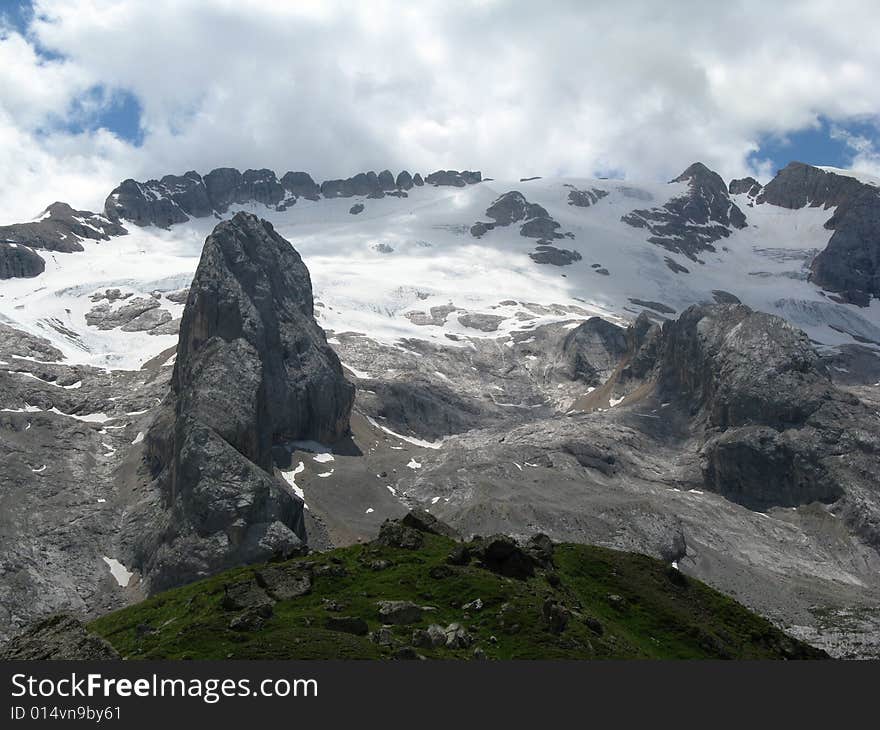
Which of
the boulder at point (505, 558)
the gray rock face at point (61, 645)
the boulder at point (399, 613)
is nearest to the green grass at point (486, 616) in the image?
the boulder at point (399, 613)

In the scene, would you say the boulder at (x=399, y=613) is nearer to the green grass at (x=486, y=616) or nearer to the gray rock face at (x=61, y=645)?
the green grass at (x=486, y=616)

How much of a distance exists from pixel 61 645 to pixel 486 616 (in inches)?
928

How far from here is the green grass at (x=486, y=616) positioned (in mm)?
56812

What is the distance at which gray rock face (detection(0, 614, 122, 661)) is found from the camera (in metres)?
50.2

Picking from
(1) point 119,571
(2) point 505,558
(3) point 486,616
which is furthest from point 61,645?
(1) point 119,571

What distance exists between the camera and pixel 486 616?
2500 inches

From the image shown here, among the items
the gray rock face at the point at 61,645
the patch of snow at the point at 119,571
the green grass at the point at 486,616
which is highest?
the gray rock face at the point at 61,645

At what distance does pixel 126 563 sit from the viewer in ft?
615

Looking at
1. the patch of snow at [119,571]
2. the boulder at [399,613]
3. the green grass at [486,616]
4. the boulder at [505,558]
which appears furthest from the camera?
the patch of snow at [119,571]

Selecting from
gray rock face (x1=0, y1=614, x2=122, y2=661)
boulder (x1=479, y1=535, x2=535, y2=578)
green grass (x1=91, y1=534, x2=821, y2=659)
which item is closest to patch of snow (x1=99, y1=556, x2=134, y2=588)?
green grass (x1=91, y1=534, x2=821, y2=659)

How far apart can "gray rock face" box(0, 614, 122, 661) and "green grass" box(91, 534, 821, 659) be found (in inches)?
131

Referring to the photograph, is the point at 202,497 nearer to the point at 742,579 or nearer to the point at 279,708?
the point at 742,579

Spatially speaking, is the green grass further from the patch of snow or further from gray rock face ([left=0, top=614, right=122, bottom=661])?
the patch of snow

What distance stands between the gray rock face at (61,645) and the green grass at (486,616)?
3333 mm
